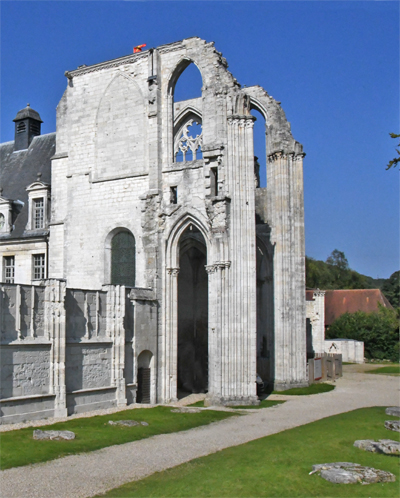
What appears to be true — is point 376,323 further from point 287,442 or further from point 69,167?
point 287,442

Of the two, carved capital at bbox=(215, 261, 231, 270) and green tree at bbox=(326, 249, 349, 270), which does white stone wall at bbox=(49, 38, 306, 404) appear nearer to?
carved capital at bbox=(215, 261, 231, 270)

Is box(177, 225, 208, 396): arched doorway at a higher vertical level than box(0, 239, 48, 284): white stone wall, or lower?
lower

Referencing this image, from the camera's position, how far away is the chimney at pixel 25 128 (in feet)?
118

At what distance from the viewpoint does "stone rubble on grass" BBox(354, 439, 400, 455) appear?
14491 mm

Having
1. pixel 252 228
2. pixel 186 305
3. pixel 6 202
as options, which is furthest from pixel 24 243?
pixel 252 228

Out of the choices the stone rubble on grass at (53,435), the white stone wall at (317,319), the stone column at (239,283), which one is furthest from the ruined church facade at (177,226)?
the white stone wall at (317,319)

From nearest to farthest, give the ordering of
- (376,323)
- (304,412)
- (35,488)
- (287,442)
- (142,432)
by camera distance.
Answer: (35,488)
(287,442)
(142,432)
(304,412)
(376,323)

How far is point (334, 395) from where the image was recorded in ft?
88.3

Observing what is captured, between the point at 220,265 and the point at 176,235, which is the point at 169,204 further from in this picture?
the point at 220,265

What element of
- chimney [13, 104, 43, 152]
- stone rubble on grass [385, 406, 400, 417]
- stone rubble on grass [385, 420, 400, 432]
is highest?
chimney [13, 104, 43, 152]

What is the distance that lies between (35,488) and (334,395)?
1777 centimetres

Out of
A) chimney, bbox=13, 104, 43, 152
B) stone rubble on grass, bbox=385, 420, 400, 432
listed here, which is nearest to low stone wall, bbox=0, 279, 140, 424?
stone rubble on grass, bbox=385, 420, 400, 432

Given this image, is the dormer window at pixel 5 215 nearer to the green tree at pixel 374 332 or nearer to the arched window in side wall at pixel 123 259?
the arched window in side wall at pixel 123 259

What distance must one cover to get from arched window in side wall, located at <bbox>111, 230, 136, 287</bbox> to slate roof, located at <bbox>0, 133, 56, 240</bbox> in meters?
5.27
